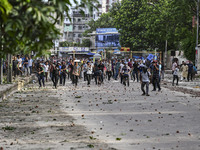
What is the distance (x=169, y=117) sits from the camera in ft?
46.9

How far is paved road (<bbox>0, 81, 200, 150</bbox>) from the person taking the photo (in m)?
9.59

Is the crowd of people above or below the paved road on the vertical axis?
above

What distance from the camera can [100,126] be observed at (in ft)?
40.3

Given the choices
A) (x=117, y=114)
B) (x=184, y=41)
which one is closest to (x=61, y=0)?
(x=117, y=114)

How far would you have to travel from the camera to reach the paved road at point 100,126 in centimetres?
959

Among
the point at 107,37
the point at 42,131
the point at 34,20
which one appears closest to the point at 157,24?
the point at 42,131

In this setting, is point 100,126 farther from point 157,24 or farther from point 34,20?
point 157,24

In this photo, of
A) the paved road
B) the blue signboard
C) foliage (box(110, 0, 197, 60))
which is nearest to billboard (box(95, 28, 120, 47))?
the blue signboard

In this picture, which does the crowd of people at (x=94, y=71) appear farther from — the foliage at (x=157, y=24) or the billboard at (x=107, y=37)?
the billboard at (x=107, y=37)

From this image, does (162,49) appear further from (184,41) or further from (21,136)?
(21,136)

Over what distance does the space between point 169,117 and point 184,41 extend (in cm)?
4266

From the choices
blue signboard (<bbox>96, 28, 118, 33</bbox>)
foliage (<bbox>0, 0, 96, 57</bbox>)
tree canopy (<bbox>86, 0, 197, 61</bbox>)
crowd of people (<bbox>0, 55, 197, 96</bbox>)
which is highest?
blue signboard (<bbox>96, 28, 118, 33</bbox>)

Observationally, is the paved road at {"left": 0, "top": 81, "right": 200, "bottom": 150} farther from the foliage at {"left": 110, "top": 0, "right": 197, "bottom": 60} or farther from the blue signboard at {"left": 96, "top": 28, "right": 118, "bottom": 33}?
the blue signboard at {"left": 96, "top": 28, "right": 118, "bottom": 33}

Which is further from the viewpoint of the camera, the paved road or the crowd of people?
the crowd of people
